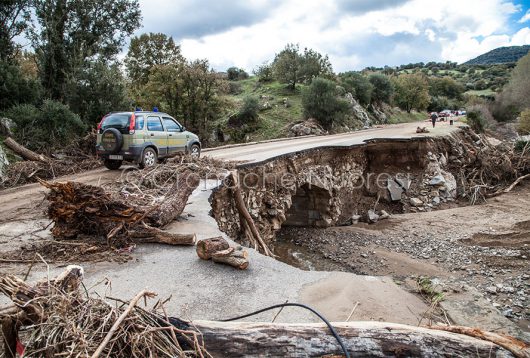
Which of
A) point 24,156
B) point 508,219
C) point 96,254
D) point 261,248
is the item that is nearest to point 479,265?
point 508,219

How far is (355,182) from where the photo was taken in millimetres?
18516

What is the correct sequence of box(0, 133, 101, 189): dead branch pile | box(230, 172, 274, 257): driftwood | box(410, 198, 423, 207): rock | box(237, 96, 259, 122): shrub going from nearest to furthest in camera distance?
box(230, 172, 274, 257): driftwood → box(0, 133, 101, 189): dead branch pile → box(410, 198, 423, 207): rock → box(237, 96, 259, 122): shrub

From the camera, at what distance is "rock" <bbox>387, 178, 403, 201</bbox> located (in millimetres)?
18562

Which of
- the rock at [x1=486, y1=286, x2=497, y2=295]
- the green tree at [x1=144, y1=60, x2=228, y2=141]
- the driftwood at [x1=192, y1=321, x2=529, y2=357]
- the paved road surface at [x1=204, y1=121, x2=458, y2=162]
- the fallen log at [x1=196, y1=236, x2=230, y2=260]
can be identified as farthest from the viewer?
the green tree at [x1=144, y1=60, x2=228, y2=141]

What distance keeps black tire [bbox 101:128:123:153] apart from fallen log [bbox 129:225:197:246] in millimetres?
5299

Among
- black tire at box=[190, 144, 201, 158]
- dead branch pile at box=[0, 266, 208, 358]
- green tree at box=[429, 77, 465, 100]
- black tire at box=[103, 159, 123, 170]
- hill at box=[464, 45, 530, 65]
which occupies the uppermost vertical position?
hill at box=[464, 45, 530, 65]

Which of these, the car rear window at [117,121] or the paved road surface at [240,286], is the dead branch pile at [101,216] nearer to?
the paved road surface at [240,286]

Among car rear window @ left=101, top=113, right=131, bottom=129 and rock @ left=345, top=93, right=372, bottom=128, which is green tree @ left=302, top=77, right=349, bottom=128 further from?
car rear window @ left=101, top=113, right=131, bottom=129

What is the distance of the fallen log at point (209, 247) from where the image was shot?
5.35 metres

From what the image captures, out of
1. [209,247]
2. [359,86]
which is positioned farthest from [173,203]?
[359,86]

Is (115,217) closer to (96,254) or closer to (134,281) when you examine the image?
(96,254)

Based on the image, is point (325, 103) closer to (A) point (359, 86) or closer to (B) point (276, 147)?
(A) point (359, 86)

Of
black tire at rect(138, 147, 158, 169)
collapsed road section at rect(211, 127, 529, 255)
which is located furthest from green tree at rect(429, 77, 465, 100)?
black tire at rect(138, 147, 158, 169)

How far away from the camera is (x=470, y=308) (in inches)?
200
